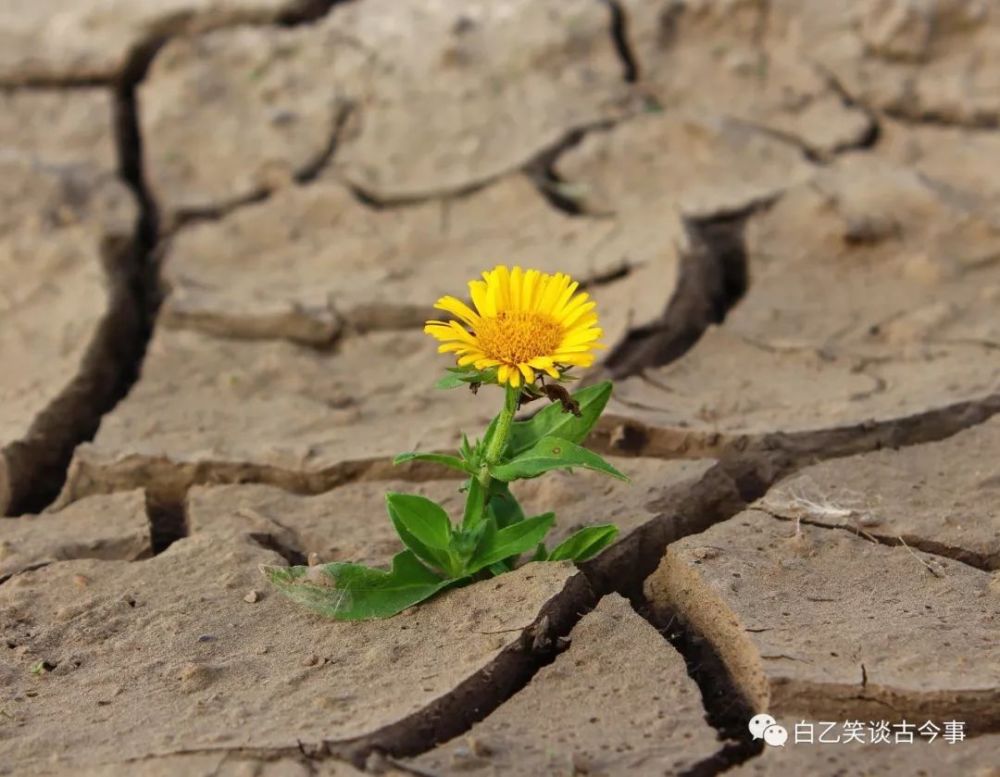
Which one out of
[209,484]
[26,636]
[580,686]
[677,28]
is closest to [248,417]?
[209,484]

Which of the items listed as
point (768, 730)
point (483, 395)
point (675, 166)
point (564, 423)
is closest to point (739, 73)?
point (675, 166)

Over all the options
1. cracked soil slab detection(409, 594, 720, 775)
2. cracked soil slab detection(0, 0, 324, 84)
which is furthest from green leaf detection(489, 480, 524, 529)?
cracked soil slab detection(0, 0, 324, 84)

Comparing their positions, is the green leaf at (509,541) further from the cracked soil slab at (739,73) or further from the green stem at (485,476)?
the cracked soil slab at (739,73)

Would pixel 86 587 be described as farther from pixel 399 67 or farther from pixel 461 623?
pixel 399 67

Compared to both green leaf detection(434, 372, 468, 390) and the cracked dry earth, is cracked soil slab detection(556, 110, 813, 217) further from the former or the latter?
green leaf detection(434, 372, 468, 390)

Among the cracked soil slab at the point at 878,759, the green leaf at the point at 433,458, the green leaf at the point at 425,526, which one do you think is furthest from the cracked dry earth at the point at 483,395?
the green leaf at the point at 433,458

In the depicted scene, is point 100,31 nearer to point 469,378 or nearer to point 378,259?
point 378,259
